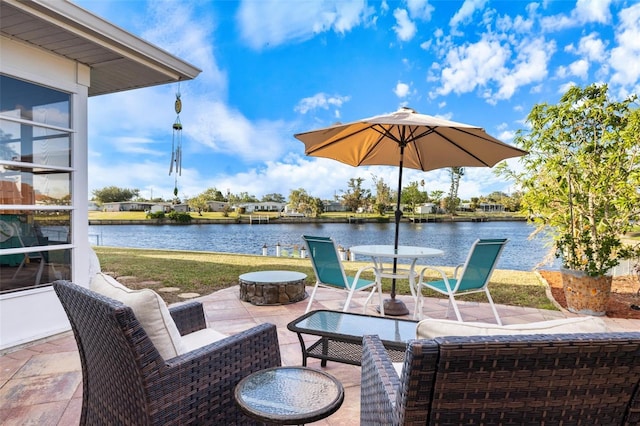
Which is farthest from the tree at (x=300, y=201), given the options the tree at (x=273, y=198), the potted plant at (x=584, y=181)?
the potted plant at (x=584, y=181)

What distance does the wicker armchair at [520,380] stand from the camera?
0.90 m

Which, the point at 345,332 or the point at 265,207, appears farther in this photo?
the point at 265,207

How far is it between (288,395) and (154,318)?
591 mm

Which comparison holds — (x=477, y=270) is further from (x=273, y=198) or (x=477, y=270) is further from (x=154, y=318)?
(x=273, y=198)

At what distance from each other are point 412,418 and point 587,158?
5.15 meters

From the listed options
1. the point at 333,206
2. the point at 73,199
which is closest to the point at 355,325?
the point at 73,199

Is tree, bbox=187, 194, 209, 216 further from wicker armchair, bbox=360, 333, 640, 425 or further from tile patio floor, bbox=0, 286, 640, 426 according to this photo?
wicker armchair, bbox=360, 333, 640, 425

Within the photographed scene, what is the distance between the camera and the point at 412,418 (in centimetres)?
94

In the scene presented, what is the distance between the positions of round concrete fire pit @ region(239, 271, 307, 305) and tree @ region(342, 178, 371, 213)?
124ft

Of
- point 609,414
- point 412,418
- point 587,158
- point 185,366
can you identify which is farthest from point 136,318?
point 587,158

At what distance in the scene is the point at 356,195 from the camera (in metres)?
41.9

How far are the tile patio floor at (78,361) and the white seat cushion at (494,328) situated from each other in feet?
3.78

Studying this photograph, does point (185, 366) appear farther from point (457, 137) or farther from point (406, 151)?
point (406, 151)

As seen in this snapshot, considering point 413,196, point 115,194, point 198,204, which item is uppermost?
point 413,196
